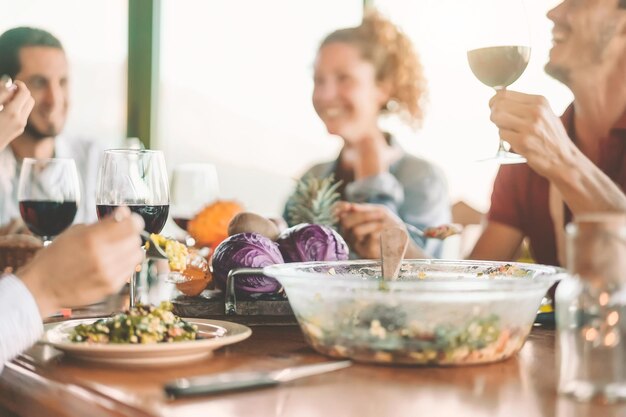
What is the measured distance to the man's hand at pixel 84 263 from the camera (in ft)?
2.87

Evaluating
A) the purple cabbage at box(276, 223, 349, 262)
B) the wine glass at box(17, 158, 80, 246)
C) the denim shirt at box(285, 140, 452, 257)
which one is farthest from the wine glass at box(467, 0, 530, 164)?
the denim shirt at box(285, 140, 452, 257)

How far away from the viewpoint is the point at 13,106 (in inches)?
64.7

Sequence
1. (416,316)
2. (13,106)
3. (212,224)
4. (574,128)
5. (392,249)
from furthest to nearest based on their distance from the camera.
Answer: (574,128)
(212,224)
(13,106)
(392,249)
(416,316)

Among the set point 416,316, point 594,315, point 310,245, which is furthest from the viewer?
point 310,245

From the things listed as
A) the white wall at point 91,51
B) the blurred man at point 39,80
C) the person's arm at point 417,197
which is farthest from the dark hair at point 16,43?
the person's arm at point 417,197

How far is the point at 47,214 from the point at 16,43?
2.34 m

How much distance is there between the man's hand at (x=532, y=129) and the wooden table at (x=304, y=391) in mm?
753

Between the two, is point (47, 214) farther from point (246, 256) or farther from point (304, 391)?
point (304, 391)

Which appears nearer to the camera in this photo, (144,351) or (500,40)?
(144,351)

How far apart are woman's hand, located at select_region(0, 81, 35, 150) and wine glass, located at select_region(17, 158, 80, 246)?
0.65 feet

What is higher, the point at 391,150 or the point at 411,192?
the point at 391,150

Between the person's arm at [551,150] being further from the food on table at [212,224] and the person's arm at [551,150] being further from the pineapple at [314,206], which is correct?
the food on table at [212,224]

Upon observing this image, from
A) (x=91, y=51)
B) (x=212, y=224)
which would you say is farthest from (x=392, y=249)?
(x=91, y=51)

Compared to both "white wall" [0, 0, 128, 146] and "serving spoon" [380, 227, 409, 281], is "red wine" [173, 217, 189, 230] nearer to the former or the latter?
"serving spoon" [380, 227, 409, 281]
